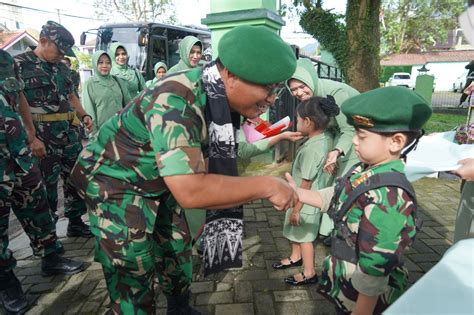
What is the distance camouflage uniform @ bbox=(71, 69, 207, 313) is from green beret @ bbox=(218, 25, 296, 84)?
0.19m

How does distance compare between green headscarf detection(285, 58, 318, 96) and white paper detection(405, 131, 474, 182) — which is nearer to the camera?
white paper detection(405, 131, 474, 182)

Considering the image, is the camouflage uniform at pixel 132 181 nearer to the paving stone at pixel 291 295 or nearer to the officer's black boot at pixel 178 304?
the officer's black boot at pixel 178 304

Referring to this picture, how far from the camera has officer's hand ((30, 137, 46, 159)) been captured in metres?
2.77

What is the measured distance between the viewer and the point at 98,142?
1.57 meters

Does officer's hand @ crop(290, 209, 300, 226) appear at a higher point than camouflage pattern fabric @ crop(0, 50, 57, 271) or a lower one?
lower

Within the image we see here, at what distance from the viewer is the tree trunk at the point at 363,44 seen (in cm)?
686

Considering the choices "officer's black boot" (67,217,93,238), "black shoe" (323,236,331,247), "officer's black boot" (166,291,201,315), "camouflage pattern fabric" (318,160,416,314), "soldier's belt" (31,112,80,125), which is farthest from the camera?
"officer's black boot" (67,217,93,238)

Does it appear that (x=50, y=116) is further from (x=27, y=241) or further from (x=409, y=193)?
(x=409, y=193)

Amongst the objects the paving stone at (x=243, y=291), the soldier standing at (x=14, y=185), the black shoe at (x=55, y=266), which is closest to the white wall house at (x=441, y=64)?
the paving stone at (x=243, y=291)

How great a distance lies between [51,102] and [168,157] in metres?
2.48

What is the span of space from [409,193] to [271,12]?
158 inches

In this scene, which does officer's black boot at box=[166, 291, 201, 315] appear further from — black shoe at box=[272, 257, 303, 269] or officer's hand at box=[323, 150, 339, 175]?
officer's hand at box=[323, 150, 339, 175]

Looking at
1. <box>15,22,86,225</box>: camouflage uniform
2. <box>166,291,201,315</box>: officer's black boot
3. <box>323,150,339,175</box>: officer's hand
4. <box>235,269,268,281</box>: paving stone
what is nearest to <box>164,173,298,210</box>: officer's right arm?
<box>166,291,201,315</box>: officer's black boot

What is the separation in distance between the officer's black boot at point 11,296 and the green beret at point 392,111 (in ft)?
8.26
